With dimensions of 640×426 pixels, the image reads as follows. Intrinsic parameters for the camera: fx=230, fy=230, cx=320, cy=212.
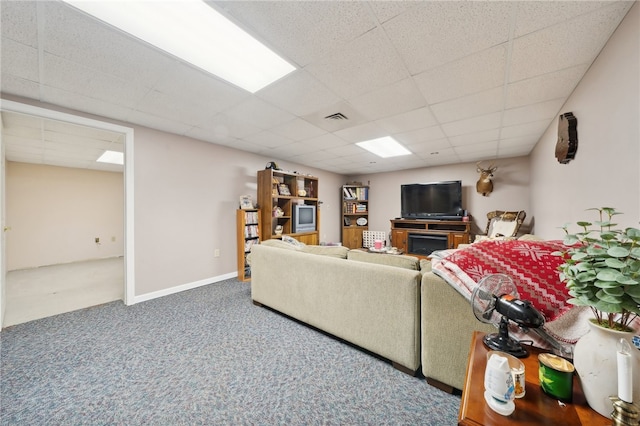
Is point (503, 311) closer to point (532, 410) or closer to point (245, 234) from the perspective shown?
point (532, 410)

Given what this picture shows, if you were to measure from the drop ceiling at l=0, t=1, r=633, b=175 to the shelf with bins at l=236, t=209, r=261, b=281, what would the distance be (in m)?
1.29

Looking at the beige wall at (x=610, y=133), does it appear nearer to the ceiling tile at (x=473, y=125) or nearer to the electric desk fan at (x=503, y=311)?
the ceiling tile at (x=473, y=125)

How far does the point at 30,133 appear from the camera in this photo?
10.1ft

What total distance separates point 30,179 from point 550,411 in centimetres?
767

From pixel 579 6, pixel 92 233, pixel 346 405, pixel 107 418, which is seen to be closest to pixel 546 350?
pixel 346 405

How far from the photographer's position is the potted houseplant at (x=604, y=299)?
1.89 feet

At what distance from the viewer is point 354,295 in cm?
179

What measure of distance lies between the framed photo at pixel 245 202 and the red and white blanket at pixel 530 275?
314 centimetres

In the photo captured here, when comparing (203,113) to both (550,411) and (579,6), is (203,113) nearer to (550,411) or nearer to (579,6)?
(579,6)

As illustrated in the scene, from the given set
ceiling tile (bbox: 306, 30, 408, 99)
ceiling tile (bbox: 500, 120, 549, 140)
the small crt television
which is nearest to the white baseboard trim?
the small crt television

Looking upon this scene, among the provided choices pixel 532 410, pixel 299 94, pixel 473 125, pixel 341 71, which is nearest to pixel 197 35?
pixel 299 94

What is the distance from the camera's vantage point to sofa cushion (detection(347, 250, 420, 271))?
5.49ft

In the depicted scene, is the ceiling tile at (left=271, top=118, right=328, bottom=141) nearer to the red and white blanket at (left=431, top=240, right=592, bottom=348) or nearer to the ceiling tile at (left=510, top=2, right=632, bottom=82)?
the ceiling tile at (left=510, top=2, right=632, bottom=82)

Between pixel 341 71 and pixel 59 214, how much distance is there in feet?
22.1
